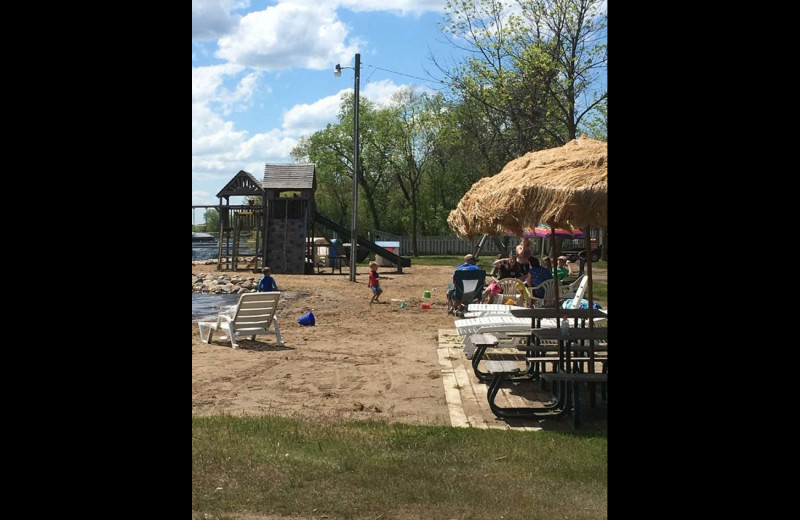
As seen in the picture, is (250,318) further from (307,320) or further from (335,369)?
(307,320)

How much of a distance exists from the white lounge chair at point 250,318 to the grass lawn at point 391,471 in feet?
17.9

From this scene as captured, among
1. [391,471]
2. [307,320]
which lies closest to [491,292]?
[307,320]

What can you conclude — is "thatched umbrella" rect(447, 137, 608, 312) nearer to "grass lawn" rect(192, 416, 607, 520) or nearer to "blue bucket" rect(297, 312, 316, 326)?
"grass lawn" rect(192, 416, 607, 520)

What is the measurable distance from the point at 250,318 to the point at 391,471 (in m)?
7.45

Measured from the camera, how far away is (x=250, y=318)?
12.8 metres

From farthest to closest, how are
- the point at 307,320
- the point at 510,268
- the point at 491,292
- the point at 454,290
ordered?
the point at 510,268 < the point at 454,290 < the point at 307,320 < the point at 491,292

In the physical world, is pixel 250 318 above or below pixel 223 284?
above

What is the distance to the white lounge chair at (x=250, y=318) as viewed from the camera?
41.4 ft

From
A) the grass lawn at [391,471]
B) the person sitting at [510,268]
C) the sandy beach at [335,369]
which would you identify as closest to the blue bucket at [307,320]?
the sandy beach at [335,369]

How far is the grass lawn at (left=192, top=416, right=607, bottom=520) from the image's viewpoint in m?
4.95

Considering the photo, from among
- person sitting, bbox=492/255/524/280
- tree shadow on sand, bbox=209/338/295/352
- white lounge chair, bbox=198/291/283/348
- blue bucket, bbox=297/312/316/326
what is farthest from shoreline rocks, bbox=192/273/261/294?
white lounge chair, bbox=198/291/283/348

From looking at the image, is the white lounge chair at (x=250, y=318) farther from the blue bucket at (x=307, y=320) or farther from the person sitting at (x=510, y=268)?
the person sitting at (x=510, y=268)
